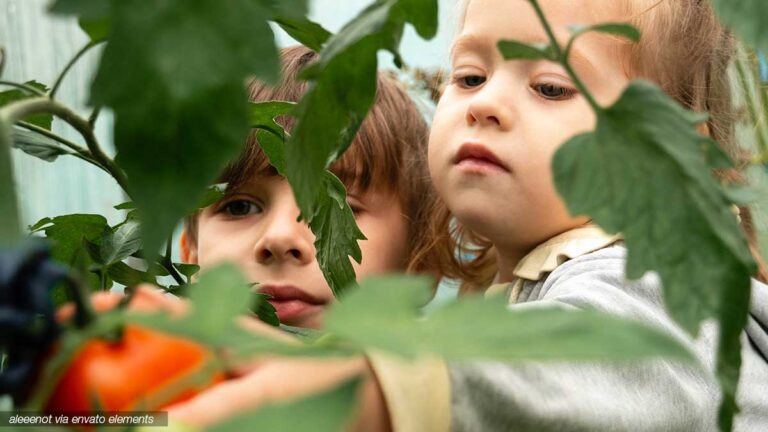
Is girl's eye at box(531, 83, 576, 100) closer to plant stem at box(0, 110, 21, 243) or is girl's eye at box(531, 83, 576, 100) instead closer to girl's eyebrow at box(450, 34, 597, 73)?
girl's eyebrow at box(450, 34, 597, 73)

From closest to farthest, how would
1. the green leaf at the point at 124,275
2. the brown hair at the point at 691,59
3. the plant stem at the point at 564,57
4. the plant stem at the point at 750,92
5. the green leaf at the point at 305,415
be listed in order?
the green leaf at the point at 305,415
the plant stem at the point at 564,57
the green leaf at the point at 124,275
the brown hair at the point at 691,59
the plant stem at the point at 750,92

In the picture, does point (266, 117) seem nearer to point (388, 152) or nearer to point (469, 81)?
point (469, 81)

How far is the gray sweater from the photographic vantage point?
1.09 feet

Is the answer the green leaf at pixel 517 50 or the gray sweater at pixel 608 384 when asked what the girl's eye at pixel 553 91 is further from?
the green leaf at pixel 517 50

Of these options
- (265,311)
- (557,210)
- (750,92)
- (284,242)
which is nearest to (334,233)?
(265,311)

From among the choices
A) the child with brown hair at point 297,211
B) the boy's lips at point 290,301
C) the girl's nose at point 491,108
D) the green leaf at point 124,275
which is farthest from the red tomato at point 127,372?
the boy's lips at point 290,301

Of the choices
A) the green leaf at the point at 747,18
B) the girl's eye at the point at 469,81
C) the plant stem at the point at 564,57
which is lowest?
the girl's eye at the point at 469,81

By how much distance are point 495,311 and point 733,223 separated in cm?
13

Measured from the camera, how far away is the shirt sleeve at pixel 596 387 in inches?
13.0

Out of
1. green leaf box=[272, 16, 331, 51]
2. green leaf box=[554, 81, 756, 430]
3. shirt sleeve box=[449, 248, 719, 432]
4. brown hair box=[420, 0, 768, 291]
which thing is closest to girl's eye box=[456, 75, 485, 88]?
brown hair box=[420, 0, 768, 291]

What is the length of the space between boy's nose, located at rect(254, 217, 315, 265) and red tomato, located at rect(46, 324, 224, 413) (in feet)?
2.52

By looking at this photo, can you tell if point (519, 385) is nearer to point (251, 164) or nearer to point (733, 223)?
point (733, 223)

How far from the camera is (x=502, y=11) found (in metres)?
0.84

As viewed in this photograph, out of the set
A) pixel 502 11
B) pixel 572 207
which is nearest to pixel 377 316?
pixel 572 207
